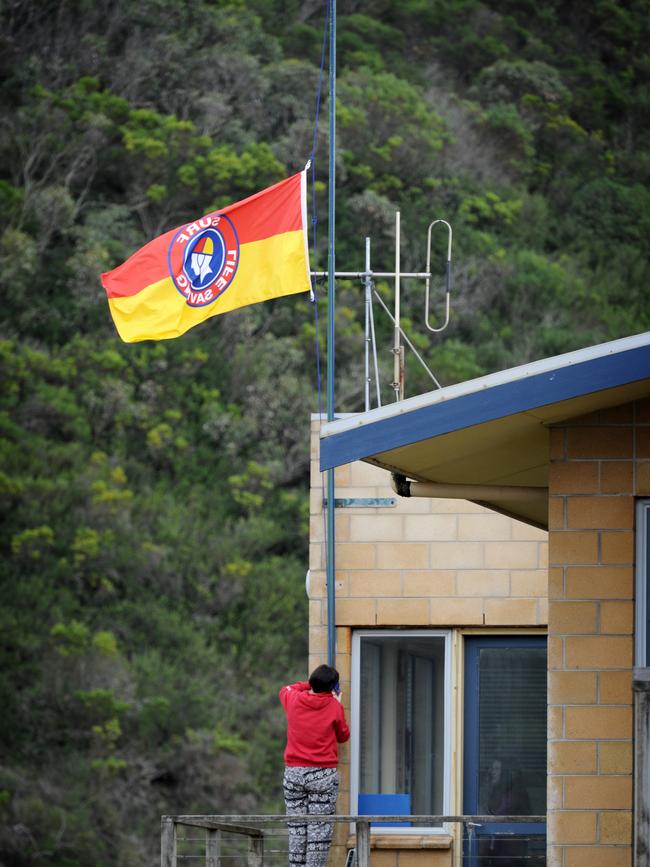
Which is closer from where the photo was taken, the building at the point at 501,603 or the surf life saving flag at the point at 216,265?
the building at the point at 501,603

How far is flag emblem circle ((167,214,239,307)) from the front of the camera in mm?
12977

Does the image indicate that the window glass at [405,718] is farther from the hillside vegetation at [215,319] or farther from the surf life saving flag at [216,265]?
the hillside vegetation at [215,319]

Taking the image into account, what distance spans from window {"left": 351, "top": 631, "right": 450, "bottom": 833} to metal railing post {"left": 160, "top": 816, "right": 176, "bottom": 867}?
3416mm

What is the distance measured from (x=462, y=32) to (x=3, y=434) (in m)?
28.4

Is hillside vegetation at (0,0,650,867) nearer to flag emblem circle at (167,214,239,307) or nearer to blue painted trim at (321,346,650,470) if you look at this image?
flag emblem circle at (167,214,239,307)

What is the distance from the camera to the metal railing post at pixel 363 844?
28.8ft

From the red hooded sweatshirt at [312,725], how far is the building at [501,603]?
5.00ft

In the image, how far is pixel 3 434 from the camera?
4784cm

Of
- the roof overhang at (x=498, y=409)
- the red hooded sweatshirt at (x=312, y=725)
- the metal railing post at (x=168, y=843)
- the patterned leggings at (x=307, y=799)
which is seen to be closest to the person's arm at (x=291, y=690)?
the red hooded sweatshirt at (x=312, y=725)

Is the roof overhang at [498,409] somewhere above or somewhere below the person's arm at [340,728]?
above

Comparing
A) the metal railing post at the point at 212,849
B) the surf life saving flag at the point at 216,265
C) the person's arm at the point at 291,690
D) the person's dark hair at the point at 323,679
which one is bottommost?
the metal railing post at the point at 212,849

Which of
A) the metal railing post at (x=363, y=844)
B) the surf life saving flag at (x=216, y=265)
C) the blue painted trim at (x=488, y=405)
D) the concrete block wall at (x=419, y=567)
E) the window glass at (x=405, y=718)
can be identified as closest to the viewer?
the blue painted trim at (x=488, y=405)

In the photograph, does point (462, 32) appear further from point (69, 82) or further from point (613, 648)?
point (613, 648)

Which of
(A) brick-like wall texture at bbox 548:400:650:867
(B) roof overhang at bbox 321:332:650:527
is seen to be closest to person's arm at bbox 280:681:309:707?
(B) roof overhang at bbox 321:332:650:527
